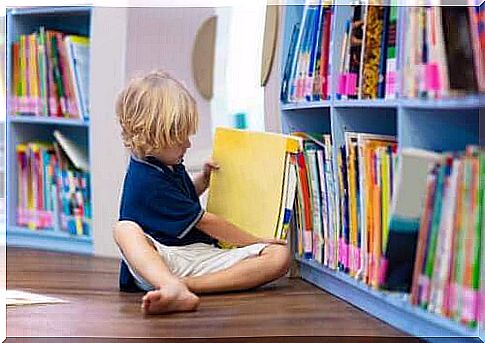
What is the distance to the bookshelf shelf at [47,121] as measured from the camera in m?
1.92

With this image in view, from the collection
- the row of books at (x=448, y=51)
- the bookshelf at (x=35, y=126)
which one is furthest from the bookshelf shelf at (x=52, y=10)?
the row of books at (x=448, y=51)

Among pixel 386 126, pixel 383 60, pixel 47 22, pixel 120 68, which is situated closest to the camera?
pixel 383 60

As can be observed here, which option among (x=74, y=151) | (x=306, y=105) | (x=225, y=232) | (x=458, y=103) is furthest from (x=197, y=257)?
(x=74, y=151)

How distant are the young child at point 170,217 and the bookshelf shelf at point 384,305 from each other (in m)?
0.08

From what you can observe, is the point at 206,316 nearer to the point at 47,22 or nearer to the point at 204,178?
the point at 204,178

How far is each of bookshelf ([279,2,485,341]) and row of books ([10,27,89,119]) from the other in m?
0.56

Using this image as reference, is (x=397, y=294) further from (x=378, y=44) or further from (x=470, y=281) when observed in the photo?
(x=378, y=44)

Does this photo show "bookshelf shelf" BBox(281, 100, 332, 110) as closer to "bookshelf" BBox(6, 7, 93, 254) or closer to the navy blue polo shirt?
the navy blue polo shirt

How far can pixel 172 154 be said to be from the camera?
55.2 inches

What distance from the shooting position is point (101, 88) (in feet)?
5.90

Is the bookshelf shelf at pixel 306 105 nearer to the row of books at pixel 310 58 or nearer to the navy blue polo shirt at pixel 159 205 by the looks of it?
the row of books at pixel 310 58

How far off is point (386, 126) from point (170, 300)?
14.9 inches

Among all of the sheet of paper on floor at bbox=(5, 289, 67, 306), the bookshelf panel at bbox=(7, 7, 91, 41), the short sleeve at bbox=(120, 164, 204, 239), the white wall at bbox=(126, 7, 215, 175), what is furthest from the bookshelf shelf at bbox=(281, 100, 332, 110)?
the bookshelf panel at bbox=(7, 7, 91, 41)

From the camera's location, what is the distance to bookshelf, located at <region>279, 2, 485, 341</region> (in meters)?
1.04
